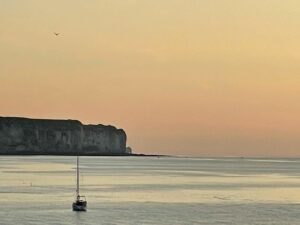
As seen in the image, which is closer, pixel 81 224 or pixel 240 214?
pixel 81 224

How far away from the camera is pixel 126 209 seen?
253ft

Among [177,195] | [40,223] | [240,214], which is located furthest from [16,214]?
[177,195]

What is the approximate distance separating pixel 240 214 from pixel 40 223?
69.7 feet

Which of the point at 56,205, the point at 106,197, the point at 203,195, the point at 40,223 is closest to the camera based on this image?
the point at 40,223

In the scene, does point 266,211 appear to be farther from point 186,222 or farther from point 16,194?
point 16,194

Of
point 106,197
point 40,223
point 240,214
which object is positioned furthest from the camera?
point 106,197

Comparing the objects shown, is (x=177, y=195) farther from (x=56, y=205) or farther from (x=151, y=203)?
(x=56, y=205)

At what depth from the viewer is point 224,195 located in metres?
101

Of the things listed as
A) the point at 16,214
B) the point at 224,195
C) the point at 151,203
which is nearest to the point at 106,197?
the point at 151,203

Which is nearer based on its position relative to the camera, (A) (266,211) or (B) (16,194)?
(A) (266,211)

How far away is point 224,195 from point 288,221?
33320 millimetres

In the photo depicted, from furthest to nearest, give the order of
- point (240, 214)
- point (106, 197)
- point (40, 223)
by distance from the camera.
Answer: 1. point (106, 197)
2. point (240, 214)
3. point (40, 223)

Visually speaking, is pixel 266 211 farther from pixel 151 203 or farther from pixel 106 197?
pixel 106 197

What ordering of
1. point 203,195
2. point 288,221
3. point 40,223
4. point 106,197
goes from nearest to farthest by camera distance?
point 40,223, point 288,221, point 106,197, point 203,195
